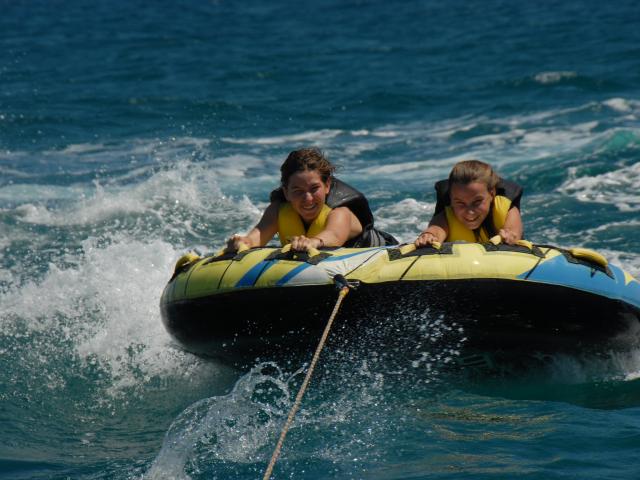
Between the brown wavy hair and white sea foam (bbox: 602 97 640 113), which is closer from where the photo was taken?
the brown wavy hair

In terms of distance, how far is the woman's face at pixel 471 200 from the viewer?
18.0 ft

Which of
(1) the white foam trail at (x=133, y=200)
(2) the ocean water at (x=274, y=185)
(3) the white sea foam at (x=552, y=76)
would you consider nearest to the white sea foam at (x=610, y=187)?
(2) the ocean water at (x=274, y=185)

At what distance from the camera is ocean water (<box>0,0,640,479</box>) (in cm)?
472

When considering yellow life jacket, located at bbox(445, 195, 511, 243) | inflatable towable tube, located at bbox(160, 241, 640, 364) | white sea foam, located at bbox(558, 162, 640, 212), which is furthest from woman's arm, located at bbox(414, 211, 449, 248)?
white sea foam, located at bbox(558, 162, 640, 212)

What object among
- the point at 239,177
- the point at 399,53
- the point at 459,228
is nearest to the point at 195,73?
the point at 399,53

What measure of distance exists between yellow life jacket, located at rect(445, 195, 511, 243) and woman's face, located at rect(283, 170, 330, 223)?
2.38ft

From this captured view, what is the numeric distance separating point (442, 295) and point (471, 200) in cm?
72

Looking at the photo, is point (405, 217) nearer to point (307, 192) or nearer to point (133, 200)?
point (133, 200)

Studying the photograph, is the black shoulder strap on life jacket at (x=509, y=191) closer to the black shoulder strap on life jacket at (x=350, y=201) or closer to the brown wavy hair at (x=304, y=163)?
the black shoulder strap on life jacket at (x=350, y=201)

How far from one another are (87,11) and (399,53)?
12139 millimetres

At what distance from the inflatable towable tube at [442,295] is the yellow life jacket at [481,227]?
535 millimetres

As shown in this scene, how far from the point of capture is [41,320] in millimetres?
7062

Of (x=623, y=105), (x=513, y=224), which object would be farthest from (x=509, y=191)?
(x=623, y=105)

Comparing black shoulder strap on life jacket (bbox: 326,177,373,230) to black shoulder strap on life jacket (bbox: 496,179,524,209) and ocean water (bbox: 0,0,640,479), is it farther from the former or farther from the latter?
ocean water (bbox: 0,0,640,479)
